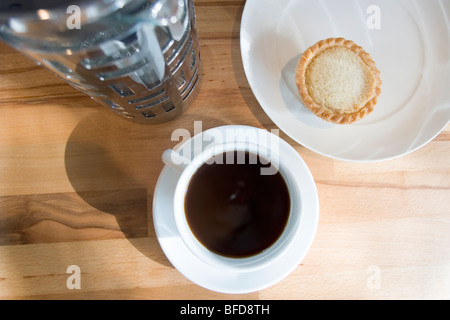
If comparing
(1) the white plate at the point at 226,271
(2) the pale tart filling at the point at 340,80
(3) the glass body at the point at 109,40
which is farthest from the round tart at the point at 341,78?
(3) the glass body at the point at 109,40

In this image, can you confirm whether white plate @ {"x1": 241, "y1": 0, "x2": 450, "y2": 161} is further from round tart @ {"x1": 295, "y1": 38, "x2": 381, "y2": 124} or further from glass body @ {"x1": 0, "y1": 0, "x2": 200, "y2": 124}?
glass body @ {"x1": 0, "y1": 0, "x2": 200, "y2": 124}

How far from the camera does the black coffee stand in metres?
0.60

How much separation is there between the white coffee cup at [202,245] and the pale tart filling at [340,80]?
0.15 metres

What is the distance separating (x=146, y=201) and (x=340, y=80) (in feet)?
1.31

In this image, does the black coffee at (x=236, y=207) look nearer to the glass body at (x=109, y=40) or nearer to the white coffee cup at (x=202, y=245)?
the white coffee cup at (x=202, y=245)

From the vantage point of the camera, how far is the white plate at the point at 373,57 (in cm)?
64

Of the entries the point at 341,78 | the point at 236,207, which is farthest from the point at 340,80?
the point at 236,207

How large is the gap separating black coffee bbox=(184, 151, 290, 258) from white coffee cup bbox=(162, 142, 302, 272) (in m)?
0.01

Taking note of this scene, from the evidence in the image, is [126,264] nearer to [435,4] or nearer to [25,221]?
[25,221]

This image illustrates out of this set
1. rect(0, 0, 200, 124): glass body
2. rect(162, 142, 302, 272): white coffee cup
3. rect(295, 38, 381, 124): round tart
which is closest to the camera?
rect(0, 0, 200, 124): glass body

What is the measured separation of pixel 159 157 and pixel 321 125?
29cm

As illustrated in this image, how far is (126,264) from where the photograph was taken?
0.67 metres

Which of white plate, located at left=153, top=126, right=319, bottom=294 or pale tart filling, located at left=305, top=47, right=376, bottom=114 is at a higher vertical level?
pale tart filling, located at left=305, top=47, right=376, bottom=114

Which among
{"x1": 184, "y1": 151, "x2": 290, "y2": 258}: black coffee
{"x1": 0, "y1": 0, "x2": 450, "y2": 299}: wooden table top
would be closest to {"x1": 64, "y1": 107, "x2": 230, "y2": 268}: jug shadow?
{"x1": 0, "y1": 0, "x2": 450, "y2": 299}: wooden table top
